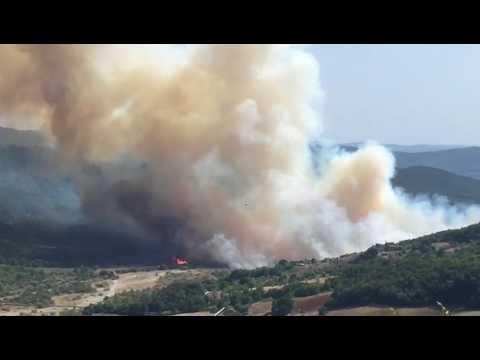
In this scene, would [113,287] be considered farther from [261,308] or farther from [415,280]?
[415,280]

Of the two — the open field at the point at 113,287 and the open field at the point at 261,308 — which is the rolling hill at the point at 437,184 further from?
the open field at the point at 261,308

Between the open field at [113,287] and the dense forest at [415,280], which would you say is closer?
the dense forest at [415,280]

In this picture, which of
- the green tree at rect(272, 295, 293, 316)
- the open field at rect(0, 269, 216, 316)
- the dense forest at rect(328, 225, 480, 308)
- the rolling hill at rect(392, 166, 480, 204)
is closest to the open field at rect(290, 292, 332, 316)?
the green tree at rect(272, 295, 293, 316)

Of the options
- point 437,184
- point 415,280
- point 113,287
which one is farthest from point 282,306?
point 437,184

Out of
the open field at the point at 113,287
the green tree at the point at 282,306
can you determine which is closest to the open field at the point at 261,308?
the green tree at the point at 282,306

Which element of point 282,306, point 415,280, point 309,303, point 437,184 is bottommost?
point 282,306

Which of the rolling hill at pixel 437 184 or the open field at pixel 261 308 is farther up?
the rolling hill at pixel 437 184

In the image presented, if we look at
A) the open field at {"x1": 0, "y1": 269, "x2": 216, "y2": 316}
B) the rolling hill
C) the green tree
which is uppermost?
the rolling hill

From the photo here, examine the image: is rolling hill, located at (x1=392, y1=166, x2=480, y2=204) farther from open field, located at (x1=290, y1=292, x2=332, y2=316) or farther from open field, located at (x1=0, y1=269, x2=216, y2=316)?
open field, located at (x1=290, y1=292, x2=332, y2=316)

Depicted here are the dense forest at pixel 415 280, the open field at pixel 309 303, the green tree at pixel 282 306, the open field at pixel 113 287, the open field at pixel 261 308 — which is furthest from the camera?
the open field at pixel 113 287

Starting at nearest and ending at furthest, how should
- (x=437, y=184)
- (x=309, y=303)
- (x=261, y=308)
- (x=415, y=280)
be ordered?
(x=415, y=280) → (x=309, y=303) → (x=261, y=308) → (x=437, y=184)
